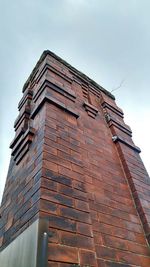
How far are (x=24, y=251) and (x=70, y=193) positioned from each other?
46cm

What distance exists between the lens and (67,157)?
1.75 m

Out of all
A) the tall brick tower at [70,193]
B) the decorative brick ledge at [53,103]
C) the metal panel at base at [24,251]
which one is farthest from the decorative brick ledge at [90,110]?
the metal panel at base at [24,251]

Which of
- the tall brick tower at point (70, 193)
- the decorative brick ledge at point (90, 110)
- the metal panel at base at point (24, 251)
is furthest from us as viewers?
the decorative brick ledge at point (90, 110)

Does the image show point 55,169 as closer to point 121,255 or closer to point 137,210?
point 121,255

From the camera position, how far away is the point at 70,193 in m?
1.47

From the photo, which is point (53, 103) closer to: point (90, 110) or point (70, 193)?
point (90, 110)

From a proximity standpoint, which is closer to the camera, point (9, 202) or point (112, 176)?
point (9, 202)

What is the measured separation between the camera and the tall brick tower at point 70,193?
3.92 feet

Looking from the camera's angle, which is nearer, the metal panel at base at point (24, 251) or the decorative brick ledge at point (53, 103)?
the metal panel at base at point (24, 251)

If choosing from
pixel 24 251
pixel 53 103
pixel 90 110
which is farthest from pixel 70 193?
pixel 90 110

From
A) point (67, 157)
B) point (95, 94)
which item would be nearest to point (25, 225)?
point (67, 157)

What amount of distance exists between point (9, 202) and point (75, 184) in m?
0.71

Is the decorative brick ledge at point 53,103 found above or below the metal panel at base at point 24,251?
above

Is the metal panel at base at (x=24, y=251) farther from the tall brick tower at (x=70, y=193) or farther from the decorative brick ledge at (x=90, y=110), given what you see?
the decorative brick ledge at (x=90, y=110)
